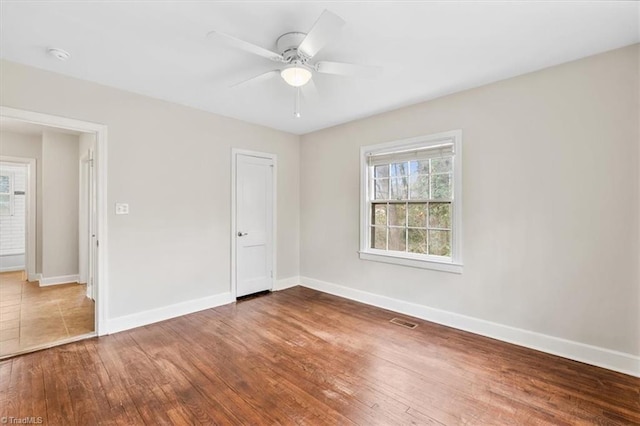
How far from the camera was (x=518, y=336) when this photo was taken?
9.52 feet

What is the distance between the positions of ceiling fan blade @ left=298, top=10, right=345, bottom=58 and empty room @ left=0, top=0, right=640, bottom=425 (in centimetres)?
2

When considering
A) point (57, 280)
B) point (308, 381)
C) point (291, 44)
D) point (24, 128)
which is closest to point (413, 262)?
point (308, 381)

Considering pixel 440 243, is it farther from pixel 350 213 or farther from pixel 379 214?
pixel 350 213

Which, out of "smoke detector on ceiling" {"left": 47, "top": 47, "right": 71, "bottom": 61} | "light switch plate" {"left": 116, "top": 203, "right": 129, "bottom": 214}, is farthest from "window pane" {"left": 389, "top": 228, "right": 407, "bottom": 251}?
A: "smoke detector on ceiling" {"left": 47, "top": 47, "right": 71, "bottom": 61}

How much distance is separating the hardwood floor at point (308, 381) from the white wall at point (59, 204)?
10.4ft

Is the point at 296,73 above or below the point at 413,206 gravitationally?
above

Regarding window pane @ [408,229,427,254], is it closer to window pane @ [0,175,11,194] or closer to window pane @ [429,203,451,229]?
window pane @ [429,203,451,229]

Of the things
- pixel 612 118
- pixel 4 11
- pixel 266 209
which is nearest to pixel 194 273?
pixel 266 209

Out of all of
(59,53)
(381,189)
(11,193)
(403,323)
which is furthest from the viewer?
(11,193)

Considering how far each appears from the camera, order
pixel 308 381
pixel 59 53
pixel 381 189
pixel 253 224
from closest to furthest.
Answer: pixel 308 381, pixel 59 53, pixel 381 189, pixel 253 224

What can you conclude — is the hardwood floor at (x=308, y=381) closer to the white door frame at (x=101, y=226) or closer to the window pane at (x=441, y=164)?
the white door frame at (x=101, y=226)

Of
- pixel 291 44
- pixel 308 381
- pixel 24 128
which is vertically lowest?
pixel 308 381

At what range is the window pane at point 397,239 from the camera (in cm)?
388

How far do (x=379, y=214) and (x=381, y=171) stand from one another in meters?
0.60
